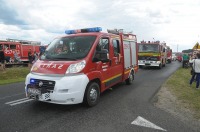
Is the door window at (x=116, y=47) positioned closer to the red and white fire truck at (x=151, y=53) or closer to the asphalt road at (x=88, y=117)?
the asphalt road at (x=88, y=117)

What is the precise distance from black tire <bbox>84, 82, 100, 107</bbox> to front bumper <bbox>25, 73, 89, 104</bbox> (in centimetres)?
27

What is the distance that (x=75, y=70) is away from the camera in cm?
550

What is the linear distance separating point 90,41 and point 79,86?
5.43 ft

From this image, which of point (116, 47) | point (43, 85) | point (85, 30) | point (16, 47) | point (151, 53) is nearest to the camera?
point (43, 85)

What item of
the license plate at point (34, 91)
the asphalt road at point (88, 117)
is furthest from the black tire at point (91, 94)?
the license plate at point (34, 91)

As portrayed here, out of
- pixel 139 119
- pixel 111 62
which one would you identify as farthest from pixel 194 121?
pixel 111 62

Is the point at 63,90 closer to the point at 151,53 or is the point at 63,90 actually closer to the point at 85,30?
the point at 85,30

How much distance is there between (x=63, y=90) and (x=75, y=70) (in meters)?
0.64

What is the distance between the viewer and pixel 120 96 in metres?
7.66

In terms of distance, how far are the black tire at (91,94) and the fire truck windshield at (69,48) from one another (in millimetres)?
948

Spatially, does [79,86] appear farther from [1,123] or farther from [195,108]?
[195,108]

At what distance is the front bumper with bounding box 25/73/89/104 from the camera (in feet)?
17.3

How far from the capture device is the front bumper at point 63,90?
5.26 metres

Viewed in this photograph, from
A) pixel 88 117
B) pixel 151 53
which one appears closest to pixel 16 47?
pixel 151 53
